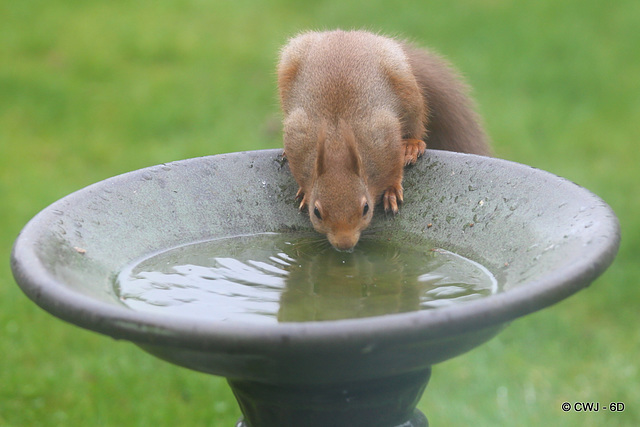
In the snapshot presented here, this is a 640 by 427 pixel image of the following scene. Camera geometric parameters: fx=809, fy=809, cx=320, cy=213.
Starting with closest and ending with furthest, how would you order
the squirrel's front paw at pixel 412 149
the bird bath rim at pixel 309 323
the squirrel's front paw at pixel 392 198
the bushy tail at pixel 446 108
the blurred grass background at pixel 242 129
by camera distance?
1. the bird bath rim at pixel 309 323
2. the squirrel's front paw at pixel 392 198
3. the squirrel's front paw at pixel 412 149
4. the bushy tail at pixel 446 108
5. the blurred grass background at pixel 242 129

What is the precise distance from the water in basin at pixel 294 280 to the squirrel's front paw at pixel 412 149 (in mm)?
330

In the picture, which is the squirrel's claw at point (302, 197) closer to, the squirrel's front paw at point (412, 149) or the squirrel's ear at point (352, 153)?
the squirrel's ear at point (352, 153)

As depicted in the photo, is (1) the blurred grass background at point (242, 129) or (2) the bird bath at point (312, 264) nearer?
(2) the bird bath at point (312, 264)

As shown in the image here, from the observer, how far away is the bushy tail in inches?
118

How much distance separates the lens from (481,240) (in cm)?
193

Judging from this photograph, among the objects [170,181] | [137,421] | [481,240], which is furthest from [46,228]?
[137,421]

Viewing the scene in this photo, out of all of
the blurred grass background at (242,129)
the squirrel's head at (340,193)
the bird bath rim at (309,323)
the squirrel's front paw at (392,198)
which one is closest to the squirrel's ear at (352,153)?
the squirrel's head at (340,193)

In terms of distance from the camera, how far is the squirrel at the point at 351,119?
2.19 metres

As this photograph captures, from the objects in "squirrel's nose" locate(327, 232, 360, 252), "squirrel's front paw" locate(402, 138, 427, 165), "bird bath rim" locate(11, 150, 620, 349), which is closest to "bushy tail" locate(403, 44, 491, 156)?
"squirrel's front paw" locate(402, 138, 427, 165)

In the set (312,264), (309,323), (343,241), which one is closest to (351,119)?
(343,241)

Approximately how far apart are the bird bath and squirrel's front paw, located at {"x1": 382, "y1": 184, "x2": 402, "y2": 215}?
0.03m

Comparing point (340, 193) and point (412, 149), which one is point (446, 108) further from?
point (340, 193)

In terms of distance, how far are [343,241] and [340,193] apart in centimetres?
15

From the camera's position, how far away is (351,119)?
2.42 meters
